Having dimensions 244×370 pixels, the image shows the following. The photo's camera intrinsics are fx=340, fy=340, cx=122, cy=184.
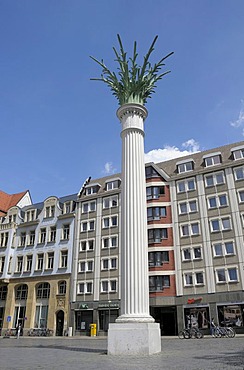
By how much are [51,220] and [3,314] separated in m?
15.5

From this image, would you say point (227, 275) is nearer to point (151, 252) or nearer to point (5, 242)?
point (151, 252)

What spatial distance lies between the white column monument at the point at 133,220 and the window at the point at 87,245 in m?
30.9

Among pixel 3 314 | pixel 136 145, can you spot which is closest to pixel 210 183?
pixel 136 145

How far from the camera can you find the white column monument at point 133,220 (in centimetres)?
1498

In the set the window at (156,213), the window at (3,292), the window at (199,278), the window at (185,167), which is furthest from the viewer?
the window at (3,292)

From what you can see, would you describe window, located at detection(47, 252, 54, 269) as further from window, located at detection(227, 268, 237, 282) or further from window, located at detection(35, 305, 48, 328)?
window, located at detection(227, 268, 237, 282)

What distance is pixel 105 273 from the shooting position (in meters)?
45.8

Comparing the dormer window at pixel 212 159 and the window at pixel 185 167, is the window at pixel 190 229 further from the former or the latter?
the dormer window at pixel 212 159

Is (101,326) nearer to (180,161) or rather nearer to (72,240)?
(72,240)

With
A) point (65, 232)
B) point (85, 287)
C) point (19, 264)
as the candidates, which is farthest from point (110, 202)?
point (19, 264)

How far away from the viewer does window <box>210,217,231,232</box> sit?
40.5 metres

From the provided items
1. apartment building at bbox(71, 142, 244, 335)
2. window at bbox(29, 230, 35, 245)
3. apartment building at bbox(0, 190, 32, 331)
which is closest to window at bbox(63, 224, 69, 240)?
apartment building at bbox(71, 142, 244, 335)

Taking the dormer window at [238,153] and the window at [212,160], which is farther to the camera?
the window at [212,160]

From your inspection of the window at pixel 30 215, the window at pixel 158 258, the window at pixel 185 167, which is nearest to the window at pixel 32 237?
the window at pixel 30 215
